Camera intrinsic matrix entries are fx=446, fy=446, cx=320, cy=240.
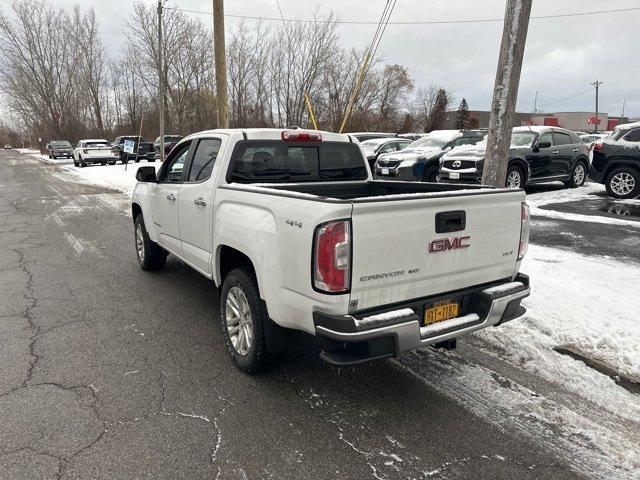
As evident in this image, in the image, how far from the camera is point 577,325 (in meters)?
4.28

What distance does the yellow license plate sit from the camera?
2965mm

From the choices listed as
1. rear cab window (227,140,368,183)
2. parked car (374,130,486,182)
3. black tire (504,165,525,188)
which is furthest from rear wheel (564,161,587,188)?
rear cab window (227,140,368,183)

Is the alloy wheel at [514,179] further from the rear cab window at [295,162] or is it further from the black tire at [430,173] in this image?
the rear cab window at [295,162]

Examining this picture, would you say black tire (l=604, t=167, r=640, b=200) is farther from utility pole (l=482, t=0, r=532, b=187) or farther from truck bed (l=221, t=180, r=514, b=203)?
truck bed (l=221, t=180, r=514, b=203)

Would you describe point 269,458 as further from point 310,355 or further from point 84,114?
point 84,114

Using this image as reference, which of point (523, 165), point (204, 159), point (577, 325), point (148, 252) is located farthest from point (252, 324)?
point (523, 165)

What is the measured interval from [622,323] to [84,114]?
64.0 meters

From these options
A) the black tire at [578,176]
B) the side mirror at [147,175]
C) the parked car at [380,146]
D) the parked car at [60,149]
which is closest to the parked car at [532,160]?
the black tire at [578,176]

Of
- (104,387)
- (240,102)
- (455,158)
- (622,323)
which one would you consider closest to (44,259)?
(104,387)

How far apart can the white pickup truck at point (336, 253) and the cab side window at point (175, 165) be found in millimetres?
534

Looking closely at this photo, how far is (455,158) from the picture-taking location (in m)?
11.6

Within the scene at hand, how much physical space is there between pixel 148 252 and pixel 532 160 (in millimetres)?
10362

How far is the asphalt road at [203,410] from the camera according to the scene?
8.34ft

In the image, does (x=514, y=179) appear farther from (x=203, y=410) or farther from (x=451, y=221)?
(x=203, y=410)
